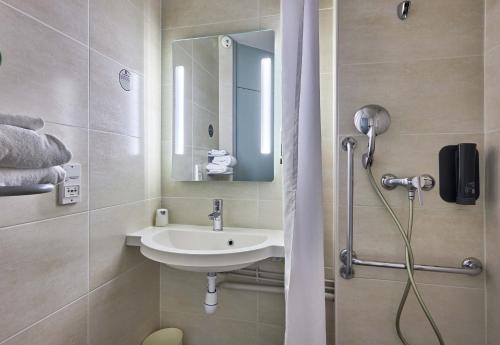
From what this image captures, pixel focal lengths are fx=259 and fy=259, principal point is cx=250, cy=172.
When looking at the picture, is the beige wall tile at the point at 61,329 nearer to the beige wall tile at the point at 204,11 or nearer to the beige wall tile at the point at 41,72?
the beige wall tile at the point at 41,72

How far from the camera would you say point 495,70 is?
88cm

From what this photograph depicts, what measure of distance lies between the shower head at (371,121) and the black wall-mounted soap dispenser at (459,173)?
0.70 feet

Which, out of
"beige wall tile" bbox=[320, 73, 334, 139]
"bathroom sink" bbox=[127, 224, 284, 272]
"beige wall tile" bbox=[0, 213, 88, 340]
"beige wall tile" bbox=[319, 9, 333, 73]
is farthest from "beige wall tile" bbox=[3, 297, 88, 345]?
"beige wall tile" bbox=[319, 9, 333, 73]

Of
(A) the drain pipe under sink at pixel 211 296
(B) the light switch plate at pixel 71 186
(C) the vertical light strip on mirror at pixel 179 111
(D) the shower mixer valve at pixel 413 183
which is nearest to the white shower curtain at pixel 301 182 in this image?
(D) the shower mixer valve at pixel 413 183

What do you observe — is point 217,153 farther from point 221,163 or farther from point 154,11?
point 154,11

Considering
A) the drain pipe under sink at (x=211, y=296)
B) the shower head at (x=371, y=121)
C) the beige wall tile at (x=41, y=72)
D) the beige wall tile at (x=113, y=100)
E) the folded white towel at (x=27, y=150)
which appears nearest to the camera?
the folded white towel at (x=27, y=150)

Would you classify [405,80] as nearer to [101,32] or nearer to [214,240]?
[214,240]

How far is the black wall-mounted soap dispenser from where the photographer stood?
0.85 meters

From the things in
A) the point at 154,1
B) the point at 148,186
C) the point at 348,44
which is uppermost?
the point at 154,1

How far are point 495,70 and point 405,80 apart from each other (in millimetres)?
264

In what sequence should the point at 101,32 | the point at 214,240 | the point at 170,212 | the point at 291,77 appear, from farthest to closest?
the point at 170,212, the point at 214,240, the point at 101,32, the point at 291,77

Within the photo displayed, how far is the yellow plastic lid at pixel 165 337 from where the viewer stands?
1.41 m

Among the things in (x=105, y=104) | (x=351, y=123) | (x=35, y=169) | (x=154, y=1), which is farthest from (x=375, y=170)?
(x=154, y=1)

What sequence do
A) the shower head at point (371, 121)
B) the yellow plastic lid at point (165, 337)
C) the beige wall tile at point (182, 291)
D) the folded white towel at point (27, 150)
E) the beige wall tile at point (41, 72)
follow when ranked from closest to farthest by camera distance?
the folded white towel at point (27, 150), the beige wall tile at point (41, 72), the shower head at point (371, 121), the yellow plastic lid at point (165, 337), the beige wall tile at point (182, 291)
